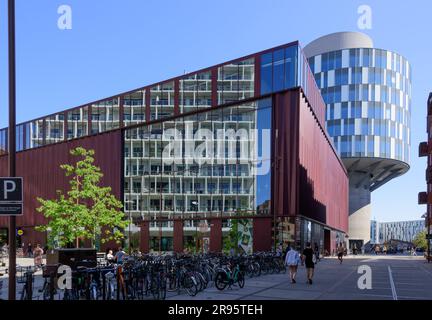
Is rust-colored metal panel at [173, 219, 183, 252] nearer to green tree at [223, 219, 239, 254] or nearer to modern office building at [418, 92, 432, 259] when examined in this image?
green tree at [223, 219, 239, 254]

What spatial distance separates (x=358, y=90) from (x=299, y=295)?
82.4 metres

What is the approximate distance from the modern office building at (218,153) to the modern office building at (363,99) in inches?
1366

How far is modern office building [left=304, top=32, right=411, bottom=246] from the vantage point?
90.3 m


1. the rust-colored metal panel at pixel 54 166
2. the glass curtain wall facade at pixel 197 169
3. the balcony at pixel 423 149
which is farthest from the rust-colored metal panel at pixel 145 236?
the balcony at pixel 423 149

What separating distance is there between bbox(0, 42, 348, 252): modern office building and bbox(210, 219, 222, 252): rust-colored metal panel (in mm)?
95

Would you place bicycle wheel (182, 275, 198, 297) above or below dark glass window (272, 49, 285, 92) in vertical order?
below

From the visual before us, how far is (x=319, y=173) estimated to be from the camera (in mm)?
52719

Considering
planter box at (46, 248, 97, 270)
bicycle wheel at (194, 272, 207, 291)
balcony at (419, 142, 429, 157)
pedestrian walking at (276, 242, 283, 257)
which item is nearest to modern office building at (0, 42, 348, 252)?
pedestrian walking at (276, 242, 283, 257)

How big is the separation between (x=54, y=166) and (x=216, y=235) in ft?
92.4

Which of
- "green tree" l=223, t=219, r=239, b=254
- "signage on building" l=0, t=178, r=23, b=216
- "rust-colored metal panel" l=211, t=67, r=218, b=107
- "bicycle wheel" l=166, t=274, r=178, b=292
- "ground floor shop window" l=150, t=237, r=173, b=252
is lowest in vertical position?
"ground floor shop window" l=150, t=237, r=173, b=252

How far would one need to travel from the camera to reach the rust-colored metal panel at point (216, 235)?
42.6 meters

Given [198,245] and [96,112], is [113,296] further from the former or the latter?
[96,112]

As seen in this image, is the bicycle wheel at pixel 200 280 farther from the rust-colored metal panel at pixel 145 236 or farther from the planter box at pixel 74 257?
the rust-colored metal panel at pixel 145 236
